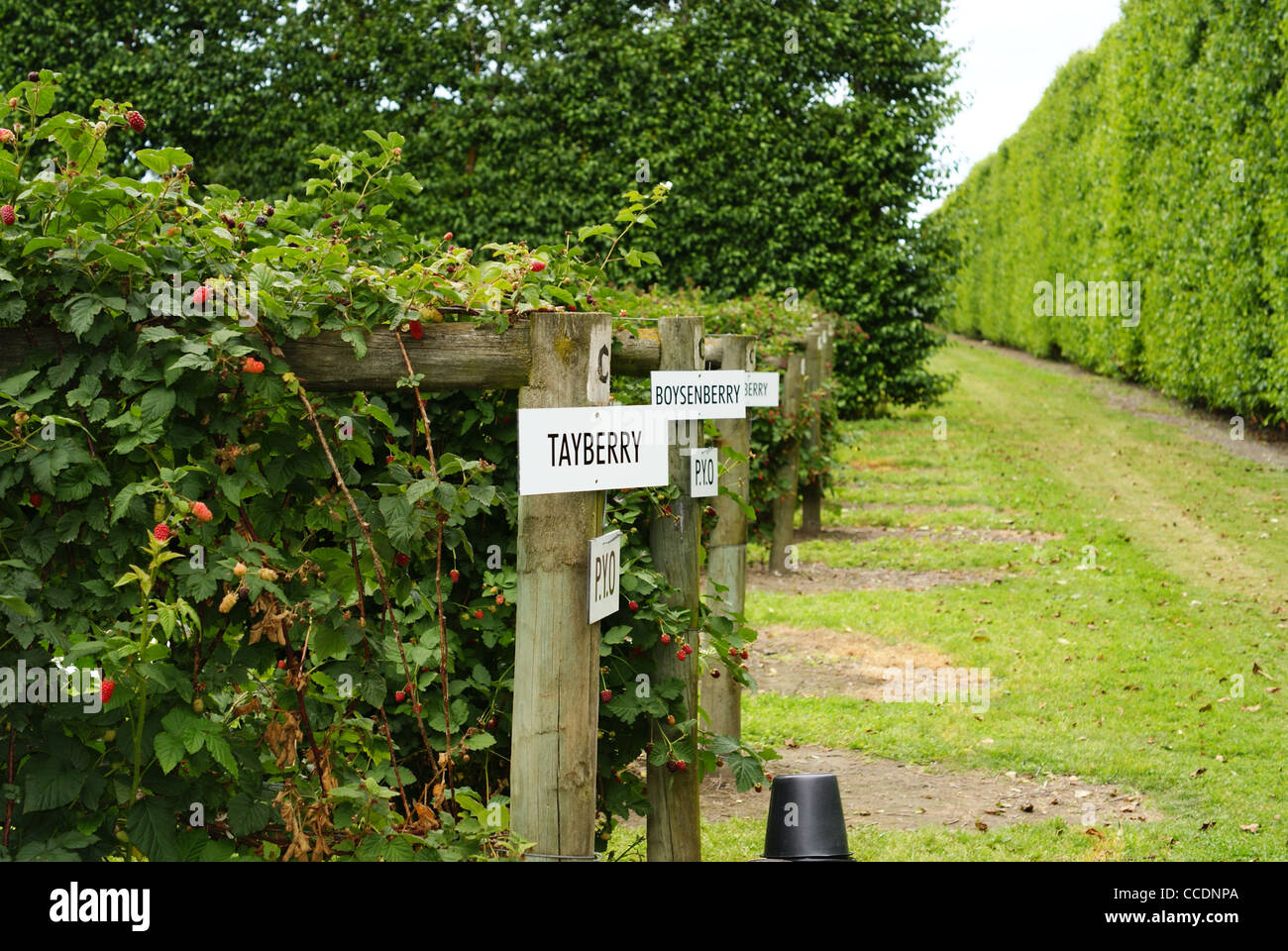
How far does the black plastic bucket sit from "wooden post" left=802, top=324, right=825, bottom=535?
7399mm

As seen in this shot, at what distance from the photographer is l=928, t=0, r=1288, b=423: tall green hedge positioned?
1430 centimetres

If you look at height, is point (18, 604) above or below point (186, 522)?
below

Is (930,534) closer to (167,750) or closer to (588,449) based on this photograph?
(588,449)

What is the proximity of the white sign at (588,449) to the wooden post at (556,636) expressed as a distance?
0.05 m

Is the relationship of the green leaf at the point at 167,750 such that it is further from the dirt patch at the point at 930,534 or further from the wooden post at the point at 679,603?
the dirt patch at the point at 930,534

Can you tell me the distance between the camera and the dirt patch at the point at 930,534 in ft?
36.7

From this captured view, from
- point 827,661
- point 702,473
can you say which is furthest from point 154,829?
point 827,661

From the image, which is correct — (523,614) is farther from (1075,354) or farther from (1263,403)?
(1075,354)

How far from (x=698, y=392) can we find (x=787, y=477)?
5.93m

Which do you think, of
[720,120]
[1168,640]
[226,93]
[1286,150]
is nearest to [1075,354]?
[720,120]

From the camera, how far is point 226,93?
1969cm

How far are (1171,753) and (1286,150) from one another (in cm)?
971

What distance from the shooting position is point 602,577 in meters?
2.96

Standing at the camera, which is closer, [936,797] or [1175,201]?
[936,797]
